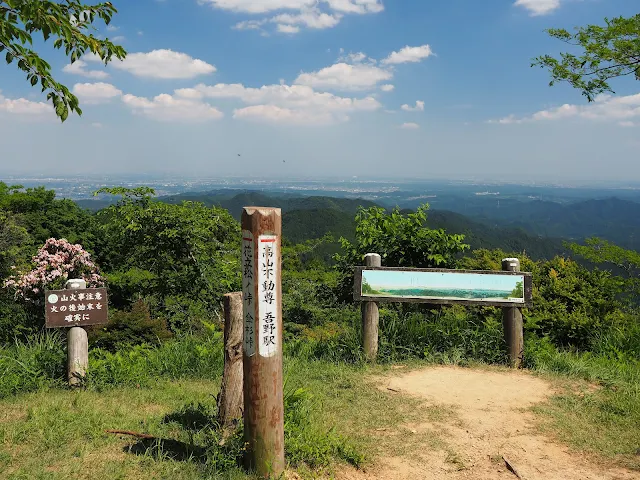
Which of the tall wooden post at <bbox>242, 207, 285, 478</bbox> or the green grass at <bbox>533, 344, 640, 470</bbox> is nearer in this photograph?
the tall wooden post at <bbox>242, 207, 285, 478</bbox>

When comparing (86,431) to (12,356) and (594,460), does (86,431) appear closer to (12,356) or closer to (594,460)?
(12,356)

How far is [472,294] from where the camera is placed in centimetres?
597

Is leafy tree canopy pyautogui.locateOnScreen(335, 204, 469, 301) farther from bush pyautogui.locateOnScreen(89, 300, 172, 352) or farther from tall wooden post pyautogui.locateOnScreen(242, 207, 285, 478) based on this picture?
tall wooden post pyautogui.locateOnScreen(242, 207, 285, 478)

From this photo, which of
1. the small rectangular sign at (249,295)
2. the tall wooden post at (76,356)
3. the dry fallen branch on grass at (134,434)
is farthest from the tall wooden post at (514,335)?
the tall wooden post at (76,356)

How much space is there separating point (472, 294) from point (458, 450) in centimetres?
250

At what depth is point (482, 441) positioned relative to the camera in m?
A: 3.97

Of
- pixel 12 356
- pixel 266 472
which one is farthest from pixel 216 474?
pixel 12 356

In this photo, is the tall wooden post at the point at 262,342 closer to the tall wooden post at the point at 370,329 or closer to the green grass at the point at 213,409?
the green grass at the point at 213,409

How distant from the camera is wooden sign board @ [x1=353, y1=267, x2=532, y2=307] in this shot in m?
5.91

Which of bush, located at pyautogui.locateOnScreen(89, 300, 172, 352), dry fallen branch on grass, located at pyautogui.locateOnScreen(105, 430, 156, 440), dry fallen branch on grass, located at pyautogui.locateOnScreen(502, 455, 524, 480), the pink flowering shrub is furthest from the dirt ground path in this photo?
the pink flowering shrub

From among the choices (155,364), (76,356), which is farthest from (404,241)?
(76,356)

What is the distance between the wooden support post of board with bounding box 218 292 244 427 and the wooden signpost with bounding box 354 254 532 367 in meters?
2.47

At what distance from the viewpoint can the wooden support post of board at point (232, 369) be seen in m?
3.79

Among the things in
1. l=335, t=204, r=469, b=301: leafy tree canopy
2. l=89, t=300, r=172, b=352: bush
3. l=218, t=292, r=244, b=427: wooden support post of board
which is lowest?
l=89, t=300, r=172, b=352: bush
